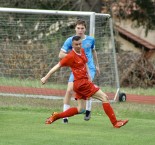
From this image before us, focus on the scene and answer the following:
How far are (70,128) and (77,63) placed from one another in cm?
124

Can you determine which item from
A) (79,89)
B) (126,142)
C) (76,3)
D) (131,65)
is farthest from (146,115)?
(76,3)

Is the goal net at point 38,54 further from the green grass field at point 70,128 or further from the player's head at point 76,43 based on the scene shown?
the player's head at point 76,43

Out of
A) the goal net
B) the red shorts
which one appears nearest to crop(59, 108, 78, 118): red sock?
the red shorts

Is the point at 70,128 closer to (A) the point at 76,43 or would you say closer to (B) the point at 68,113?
(B) the point at 68,113

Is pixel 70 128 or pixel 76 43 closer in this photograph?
pixel 70 128

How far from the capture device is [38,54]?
21312 millimetres

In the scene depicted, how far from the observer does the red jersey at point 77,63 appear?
46.3 feet

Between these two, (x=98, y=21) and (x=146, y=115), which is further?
(x=98, y=21)

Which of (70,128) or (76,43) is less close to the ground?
(76,43)

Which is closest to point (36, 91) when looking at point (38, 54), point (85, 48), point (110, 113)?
point (38, 54)

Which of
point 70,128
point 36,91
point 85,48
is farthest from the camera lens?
point 36,91

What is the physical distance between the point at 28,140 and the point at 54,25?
11.2 meters

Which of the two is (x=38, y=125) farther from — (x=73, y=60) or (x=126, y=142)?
(x=126, y=142)

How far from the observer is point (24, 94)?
2012 cm
